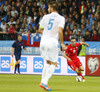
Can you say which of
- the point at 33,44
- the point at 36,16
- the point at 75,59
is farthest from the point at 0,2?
the point at 75,59

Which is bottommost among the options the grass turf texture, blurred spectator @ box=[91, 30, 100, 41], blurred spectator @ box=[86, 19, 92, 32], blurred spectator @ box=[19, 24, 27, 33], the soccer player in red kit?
the grass turf texture

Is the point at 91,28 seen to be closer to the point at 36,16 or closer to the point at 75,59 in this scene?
the point at 36,16

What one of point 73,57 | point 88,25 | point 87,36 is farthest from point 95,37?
point 73,57

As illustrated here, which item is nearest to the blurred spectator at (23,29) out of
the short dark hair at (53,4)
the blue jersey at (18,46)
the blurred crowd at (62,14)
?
the blurred crowd at (62,14)

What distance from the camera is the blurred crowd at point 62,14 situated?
2083cm

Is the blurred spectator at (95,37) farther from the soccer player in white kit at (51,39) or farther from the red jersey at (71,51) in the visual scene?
the soccer player in white kit at (51,39)

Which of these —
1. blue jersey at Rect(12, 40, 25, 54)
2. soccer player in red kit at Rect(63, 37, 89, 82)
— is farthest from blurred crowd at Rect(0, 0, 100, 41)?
soccer player in red kit at Rect(63, 37, 89, 82)

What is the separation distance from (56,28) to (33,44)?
36.0 feet

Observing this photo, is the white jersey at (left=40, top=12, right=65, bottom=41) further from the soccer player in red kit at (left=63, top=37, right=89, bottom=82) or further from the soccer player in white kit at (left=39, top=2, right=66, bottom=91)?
the soccer player in red kit at (left=63, top=37, right=89, bottom=82)

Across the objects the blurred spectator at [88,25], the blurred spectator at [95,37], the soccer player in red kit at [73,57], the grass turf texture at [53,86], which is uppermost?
the blurred spectator at [88,25]

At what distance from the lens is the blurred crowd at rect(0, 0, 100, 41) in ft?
68.3

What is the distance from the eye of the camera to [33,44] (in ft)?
68.3

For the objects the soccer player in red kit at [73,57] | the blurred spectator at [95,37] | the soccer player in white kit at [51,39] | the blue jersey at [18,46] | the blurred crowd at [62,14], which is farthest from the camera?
the blurred crowd at [62,14]

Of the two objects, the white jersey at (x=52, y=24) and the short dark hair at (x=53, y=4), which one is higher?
the short dark hair at (x=53, y=4)
